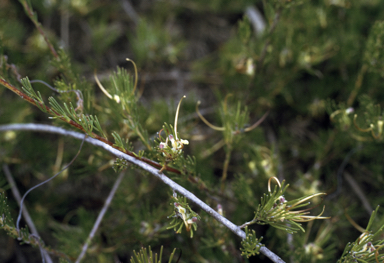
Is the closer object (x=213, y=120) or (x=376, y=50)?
(x=376, y=50)

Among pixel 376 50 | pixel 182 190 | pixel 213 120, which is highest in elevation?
pixel 376 50

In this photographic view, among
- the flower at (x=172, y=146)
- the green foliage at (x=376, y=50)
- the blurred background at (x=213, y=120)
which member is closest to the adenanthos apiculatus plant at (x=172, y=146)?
the flower at (x=172, y=146)

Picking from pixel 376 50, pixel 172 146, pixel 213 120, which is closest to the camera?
pixel 172 146

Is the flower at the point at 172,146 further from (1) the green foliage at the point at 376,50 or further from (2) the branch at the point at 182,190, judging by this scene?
(1) the green foliage at the point at 376,50

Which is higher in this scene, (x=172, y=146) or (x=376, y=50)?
(x=376, y=50)

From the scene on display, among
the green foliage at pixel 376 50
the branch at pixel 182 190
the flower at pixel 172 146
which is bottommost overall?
the branch at pixel 182 190

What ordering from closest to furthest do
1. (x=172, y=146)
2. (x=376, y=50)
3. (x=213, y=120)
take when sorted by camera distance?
1. (x=172, y=146)
2. (x=376, y=50)
3. (x=213, y=120)

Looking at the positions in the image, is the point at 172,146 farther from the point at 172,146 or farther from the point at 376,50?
the point at 376,50

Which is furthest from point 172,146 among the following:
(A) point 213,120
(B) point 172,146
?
(A) point 213,120

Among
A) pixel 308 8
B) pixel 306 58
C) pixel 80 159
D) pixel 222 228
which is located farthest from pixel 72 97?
pixel 308 8

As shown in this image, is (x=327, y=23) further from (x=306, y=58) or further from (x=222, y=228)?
(x=222, y=228)

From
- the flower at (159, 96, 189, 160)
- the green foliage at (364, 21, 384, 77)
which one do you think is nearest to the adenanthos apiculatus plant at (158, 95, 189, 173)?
the flower at (159, 96, 189, 160)

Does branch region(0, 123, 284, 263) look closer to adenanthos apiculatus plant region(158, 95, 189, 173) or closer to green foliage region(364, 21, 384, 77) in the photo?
adenanthos apiculatus plant region(158, 95, 189, 173)
